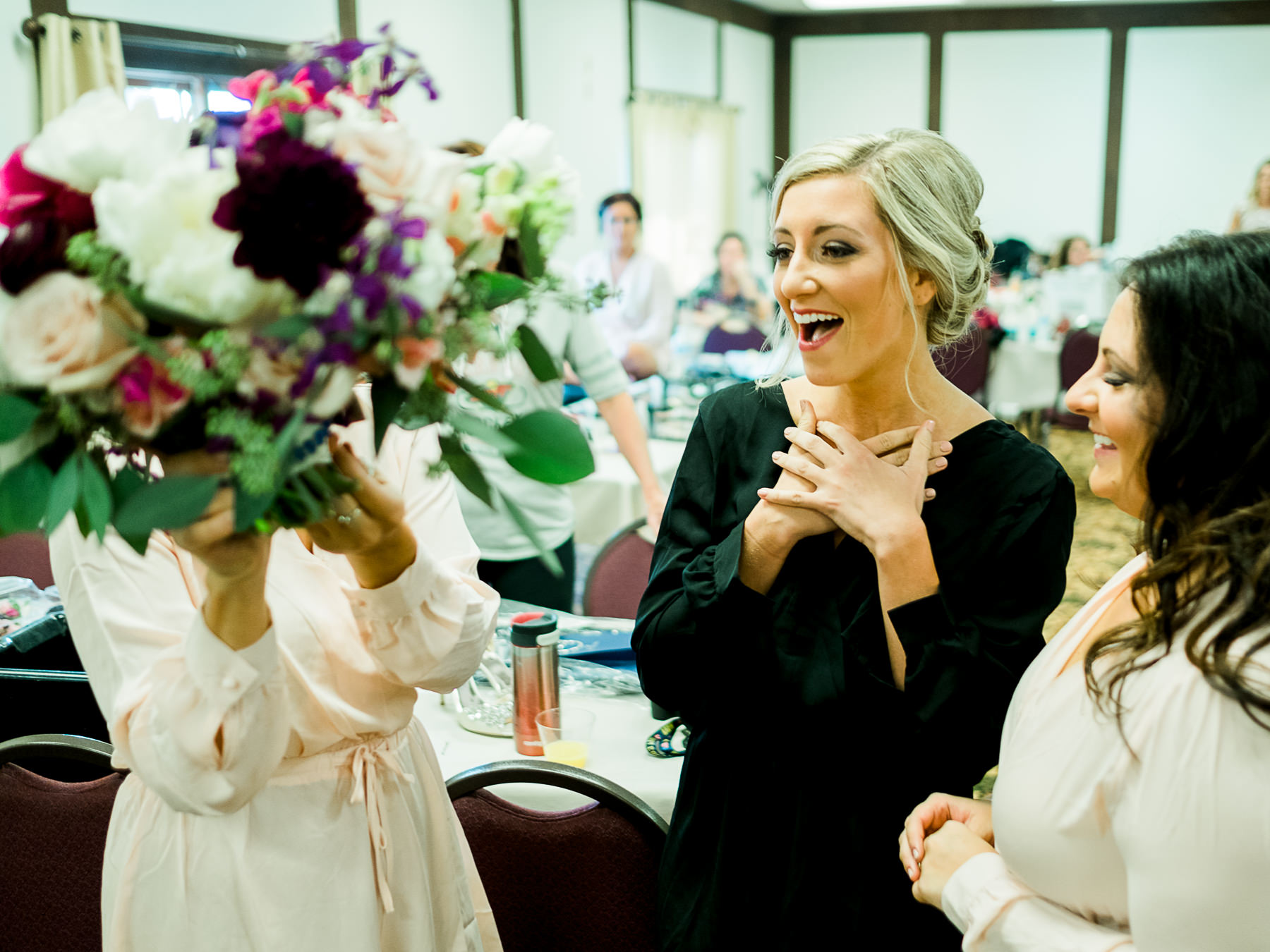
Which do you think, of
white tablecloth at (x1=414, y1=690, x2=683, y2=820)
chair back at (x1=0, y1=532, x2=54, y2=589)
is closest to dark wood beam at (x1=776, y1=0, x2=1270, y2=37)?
chair back at (x1=0, y1=532, x2=54, y2=589)

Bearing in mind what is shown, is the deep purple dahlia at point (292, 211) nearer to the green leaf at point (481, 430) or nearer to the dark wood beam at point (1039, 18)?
the green leaf at point (481, 430)

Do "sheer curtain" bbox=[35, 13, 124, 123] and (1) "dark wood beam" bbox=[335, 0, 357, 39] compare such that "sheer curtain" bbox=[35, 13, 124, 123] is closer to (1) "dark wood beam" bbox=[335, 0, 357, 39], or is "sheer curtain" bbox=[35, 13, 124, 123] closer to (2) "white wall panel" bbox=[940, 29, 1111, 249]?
(1) "dark wood beam" bbox=[335, 0, 357, 39]

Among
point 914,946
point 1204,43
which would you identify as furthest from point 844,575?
point 1204,43

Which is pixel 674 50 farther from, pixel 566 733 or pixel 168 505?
pixel 168 505

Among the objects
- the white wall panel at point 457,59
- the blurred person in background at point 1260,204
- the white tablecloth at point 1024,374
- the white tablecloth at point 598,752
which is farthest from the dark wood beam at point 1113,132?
the white tablecloth at point 598,752

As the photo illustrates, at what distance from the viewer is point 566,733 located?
73.4 inches

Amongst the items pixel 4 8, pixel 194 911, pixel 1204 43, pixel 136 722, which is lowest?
pixel 194 911

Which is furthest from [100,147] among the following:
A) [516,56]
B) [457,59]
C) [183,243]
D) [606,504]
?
[516,56]

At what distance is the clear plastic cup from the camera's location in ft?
5.98

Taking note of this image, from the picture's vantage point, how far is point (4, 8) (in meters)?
5.13

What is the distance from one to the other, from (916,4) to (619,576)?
11277mm

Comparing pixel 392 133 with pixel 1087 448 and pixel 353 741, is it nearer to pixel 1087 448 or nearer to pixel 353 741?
pixel 353 741

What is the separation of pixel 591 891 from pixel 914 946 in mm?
447

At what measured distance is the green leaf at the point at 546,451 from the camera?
0.84 metres
